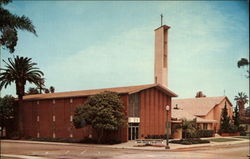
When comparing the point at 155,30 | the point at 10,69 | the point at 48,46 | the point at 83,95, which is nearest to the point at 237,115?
the point at 155,30

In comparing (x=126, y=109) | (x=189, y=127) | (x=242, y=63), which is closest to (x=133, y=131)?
(x=126, y=109)

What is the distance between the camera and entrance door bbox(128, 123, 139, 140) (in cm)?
4697

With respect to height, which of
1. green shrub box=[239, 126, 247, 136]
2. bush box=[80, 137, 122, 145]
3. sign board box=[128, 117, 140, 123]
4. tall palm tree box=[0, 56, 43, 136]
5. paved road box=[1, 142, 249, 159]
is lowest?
green shrub box=[239, 126, 247, 136]

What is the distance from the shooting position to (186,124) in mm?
47938

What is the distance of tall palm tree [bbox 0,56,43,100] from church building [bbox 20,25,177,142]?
445 centimetres

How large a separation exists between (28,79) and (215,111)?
38595 mm

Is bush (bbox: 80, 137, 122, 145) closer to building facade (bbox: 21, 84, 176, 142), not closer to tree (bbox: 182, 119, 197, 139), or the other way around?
building facade (bbox: 21, 84, 176, 142)

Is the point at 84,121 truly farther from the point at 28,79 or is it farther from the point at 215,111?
the point at 215,111

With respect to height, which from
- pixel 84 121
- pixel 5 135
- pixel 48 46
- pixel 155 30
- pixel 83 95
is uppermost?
pixel 155 30

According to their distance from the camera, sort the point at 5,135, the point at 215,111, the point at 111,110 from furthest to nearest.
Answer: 1. the point at 215,111
2. the point at 5,135
3. the point at 111,110

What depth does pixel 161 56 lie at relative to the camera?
63.2 metres

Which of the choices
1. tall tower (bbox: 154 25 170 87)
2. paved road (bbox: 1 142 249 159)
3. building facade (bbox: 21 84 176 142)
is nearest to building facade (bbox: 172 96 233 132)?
tall tower (bbox: 154 25 170 87)

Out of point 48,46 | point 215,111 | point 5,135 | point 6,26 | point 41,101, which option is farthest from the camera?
point 215,111

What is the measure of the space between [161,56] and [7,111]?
93.1ft
